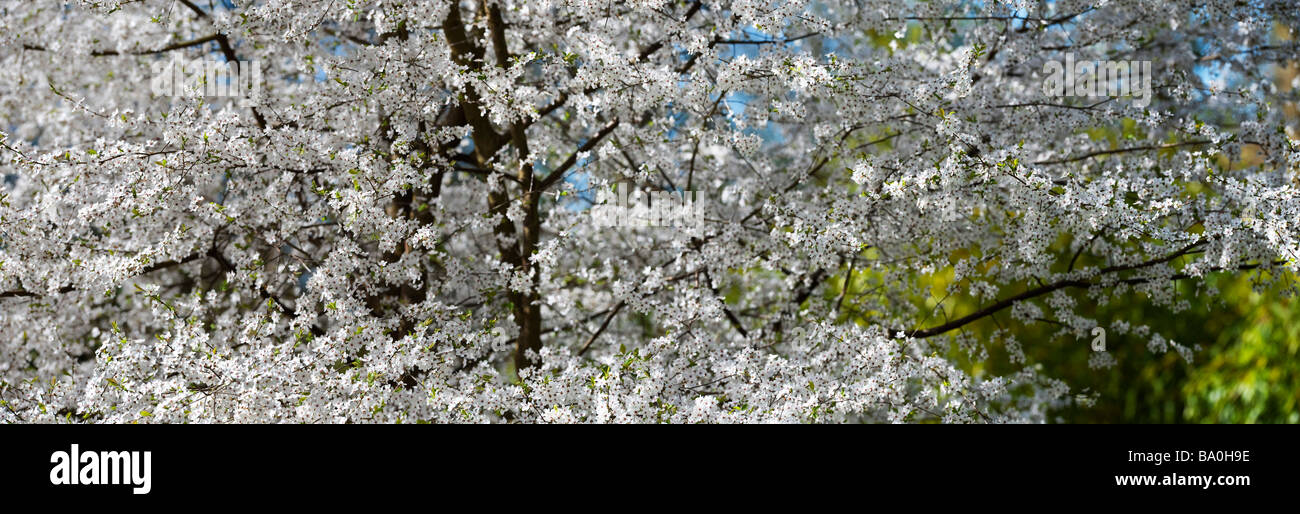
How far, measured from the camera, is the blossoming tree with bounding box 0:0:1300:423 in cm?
427

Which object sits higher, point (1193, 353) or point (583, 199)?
point (583, 199)

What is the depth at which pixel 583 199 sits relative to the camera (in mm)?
5801

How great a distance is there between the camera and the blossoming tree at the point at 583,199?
14.0 feet

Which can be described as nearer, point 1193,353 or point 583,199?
point 583,199

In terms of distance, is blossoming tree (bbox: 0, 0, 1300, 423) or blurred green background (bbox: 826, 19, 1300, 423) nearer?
blossoming tree (bbox: 0, 0, 1300, 423)

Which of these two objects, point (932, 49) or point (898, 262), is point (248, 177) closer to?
point (898, 262)

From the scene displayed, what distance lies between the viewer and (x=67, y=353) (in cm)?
569

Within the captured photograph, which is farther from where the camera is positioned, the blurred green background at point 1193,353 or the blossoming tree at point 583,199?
the blurred green background at point 1193,353

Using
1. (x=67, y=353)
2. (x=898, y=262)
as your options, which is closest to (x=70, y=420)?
(x=67, y=353)
